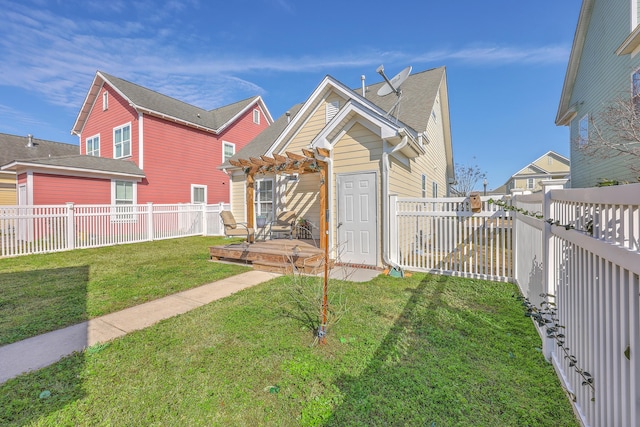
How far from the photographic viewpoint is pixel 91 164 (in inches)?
509

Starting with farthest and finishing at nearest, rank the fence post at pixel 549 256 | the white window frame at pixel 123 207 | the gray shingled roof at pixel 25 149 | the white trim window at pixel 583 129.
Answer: the gray shingled roof at pixel 25 149, the white window frame at pixel 123 207, the white trim window at pixel 583 129, the fence post at pixel 549 256

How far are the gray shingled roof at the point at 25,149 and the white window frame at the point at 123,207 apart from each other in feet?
33.6

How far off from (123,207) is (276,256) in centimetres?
928

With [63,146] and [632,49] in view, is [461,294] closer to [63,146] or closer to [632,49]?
[632,49]

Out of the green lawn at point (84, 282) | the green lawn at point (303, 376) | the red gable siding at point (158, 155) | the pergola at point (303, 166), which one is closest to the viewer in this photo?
the green lawn at point (303, 376)

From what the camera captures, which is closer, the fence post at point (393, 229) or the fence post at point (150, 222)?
the fence post at point (393, 229)

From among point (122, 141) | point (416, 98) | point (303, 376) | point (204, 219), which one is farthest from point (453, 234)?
point (122, 141)

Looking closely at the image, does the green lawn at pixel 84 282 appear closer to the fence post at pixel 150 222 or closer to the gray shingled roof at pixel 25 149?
the fence post at pixel 150 222

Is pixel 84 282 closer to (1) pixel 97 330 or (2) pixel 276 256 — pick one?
(1) pixel 97 330

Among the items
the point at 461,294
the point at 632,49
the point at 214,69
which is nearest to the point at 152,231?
the point at 214,69

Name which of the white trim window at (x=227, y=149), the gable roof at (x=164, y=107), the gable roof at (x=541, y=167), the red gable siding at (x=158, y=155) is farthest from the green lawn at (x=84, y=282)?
the gable roof at (x=541, y=167)

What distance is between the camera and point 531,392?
2.28m

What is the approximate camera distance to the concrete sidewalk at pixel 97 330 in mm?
2709

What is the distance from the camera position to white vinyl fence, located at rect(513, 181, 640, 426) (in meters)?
1.23
